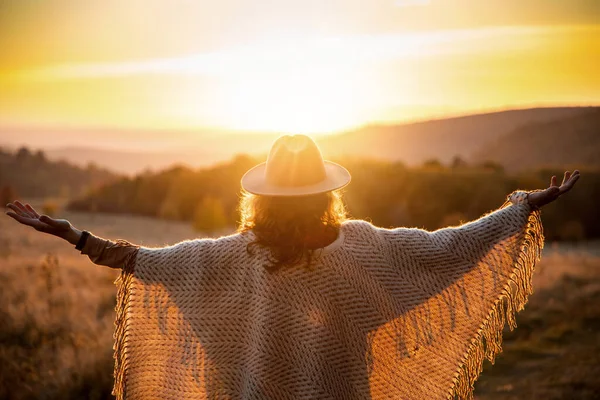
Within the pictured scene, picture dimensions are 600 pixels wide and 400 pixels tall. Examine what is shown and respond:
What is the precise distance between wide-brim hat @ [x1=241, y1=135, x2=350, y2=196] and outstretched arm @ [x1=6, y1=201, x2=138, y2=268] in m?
0.81

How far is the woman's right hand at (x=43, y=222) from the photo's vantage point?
9.78ft

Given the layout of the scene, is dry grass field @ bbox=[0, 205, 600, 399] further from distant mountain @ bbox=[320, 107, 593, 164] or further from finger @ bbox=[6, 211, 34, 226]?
distant mountain @ bbox=[320, 107, 593, 164]

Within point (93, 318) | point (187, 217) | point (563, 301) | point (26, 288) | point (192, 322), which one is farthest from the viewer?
point (187, 217)

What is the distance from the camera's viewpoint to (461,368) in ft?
11.1

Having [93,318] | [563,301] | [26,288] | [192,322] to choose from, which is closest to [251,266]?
[192,322]

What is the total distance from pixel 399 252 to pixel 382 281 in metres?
0.19

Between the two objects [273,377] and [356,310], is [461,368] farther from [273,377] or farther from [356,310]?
[273,377]

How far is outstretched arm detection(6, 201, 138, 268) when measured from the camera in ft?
9.80

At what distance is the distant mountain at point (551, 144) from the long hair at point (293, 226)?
139 feet

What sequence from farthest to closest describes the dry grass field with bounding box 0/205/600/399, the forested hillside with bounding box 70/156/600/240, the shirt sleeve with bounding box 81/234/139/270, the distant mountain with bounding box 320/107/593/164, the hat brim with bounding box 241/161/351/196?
the distant mountain with bounding box 320/107/593/164 → the forested hillside with bounding box 70/156/600/240 → the dry grass field with bounding box 0/205/600/399 → the shirt sleeve with bounding box 81/234/139/270 → the hat brim with bounding box 241/161/351/196

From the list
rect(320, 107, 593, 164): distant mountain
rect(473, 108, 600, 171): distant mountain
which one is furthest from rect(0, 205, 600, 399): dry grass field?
rect(320, 107, 593, 164): distant mountain

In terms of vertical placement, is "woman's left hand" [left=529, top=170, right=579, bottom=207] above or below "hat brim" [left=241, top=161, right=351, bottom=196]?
below

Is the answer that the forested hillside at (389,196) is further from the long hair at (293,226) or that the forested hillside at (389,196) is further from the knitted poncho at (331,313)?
the long hair at (293,226)

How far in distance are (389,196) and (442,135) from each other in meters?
29.8
